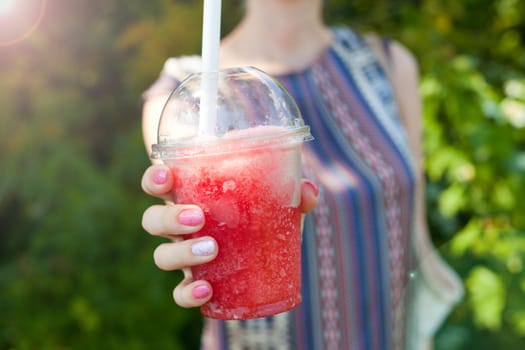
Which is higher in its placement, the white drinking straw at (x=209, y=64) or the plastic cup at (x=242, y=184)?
the white drinking straw at (x=209, y=64)

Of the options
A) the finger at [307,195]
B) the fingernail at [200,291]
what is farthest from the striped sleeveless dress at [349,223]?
the fingernail at [200,291]

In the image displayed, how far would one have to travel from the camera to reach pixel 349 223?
1641 mm

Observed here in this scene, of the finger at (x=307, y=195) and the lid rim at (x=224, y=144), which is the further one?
the finger at (x=307, y=195)

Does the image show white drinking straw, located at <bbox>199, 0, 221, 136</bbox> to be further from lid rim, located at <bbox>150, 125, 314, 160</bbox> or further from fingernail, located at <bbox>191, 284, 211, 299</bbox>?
fingernail, located at <bbox>191, 284, 211, 299</bbox>

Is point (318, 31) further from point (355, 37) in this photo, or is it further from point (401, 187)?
point (401, 187)

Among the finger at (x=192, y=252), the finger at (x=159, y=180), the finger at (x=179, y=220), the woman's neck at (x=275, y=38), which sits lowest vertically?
the finger at (x=192, y=252)

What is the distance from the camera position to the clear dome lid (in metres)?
0.95

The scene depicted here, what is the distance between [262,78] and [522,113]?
6.52 feet

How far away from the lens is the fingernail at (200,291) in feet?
3.16

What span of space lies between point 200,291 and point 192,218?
3.7 inches

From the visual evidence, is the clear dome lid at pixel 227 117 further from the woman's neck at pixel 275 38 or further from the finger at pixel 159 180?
the woman's neck at pixel 275 38

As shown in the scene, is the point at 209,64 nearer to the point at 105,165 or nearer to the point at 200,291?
the point at 200,291

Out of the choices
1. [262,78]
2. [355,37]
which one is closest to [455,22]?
[355,37]

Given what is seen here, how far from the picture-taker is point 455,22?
11.3 feet
